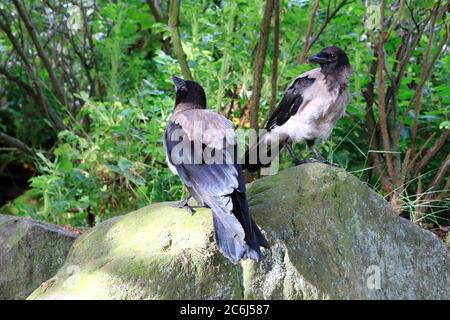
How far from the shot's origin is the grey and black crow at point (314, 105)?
505 centimetres

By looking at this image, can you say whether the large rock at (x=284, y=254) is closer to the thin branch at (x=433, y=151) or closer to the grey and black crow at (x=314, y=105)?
the grey and black crow at (x=314, y=105)

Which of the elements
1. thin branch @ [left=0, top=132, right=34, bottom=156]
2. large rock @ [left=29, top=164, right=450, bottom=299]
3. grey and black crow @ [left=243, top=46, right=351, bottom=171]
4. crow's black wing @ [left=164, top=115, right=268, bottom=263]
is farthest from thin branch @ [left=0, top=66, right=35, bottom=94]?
crow's black wing @ [left=164, top=115, right=268, bottom=263]

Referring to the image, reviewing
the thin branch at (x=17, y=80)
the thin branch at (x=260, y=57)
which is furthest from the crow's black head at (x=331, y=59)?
the thin branch at (x=17, y=80)

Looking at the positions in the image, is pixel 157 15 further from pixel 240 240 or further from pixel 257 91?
pixel 240 240

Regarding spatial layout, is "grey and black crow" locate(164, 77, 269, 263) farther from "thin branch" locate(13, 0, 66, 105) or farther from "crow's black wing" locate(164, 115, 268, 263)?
"thin branch" locate(13, 0, 66, 105)

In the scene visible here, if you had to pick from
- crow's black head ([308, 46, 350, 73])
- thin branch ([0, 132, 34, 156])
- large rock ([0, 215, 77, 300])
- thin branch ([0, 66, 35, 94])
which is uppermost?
crow's black head ([308, 46, 350, 73])

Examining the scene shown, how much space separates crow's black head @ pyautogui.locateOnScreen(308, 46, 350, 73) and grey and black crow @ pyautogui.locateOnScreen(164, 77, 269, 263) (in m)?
1.05

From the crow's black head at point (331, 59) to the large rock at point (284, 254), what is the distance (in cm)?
112

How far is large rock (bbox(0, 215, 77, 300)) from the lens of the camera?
4781 millimetres

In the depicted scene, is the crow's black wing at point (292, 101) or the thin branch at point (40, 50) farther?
the thin branch at point (40, 50)

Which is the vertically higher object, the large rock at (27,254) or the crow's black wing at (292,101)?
the crow's black wing at (292,101)

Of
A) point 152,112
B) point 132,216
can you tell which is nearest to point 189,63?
point 152,112

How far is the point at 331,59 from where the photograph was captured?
5164 mm
